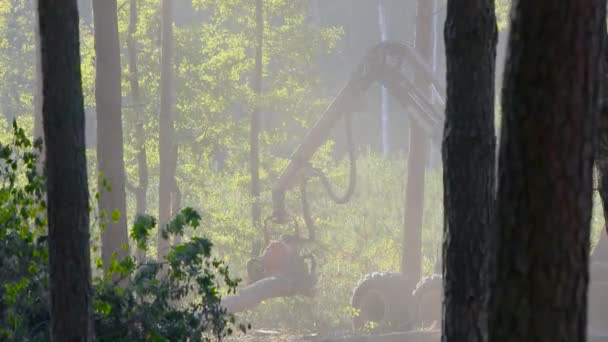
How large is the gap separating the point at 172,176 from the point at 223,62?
12.5 ft

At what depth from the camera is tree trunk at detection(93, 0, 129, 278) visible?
1997cm

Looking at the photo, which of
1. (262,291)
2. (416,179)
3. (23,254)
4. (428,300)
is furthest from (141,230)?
(416,179)

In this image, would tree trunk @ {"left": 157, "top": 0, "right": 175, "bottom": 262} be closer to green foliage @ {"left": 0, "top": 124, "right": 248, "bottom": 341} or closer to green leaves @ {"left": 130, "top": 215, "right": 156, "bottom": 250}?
green foliage @ {"left": 0, "top": 124, "right": 248, "bottom": 341}

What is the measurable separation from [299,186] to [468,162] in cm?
2177

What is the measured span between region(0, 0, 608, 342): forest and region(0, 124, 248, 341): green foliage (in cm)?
3

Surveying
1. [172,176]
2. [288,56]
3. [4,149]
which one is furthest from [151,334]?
[288,56]

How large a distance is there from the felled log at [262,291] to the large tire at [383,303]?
1.63 m

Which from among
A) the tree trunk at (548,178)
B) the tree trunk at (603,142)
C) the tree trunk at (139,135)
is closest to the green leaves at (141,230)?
the tree trunk at (603,142)

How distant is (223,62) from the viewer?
35.0 metres

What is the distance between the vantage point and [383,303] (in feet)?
88.3

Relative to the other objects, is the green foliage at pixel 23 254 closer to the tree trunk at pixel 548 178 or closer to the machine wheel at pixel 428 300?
the tree trunk at pixel 548 178

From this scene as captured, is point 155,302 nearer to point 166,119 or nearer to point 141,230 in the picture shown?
point 141,230

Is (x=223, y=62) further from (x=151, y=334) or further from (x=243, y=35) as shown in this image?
(x=151, y=334)

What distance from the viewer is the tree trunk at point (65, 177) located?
8938 mm
